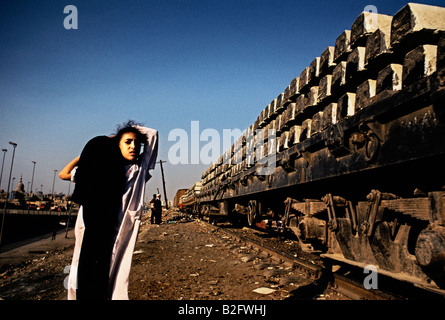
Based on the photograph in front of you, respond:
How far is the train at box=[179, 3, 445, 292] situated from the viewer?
75.5 inches

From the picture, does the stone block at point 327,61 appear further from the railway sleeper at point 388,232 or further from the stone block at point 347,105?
the railway sleeper at point 388,232

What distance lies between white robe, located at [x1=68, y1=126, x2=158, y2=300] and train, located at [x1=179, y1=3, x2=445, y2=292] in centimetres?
188

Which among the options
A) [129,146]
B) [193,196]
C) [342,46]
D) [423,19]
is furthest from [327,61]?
[193,196]

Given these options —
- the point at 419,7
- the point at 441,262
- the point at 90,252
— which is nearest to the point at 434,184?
the point at 441,262

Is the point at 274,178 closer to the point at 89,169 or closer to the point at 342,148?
the point at 342,148

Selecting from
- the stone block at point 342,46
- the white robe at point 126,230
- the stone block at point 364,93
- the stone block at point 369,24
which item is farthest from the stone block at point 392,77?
the white robe at point 126,230

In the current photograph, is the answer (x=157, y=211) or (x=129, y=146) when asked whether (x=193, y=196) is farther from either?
(x=129, y=146)

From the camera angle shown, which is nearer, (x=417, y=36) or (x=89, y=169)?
(x=89, y=169)

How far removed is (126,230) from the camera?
179 centimetres

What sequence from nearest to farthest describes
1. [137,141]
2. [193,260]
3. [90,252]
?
[90,252]
[137,141]
[193,260]

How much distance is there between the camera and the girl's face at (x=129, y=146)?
6.32 ft

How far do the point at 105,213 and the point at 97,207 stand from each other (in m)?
0.06

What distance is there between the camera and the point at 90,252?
5.44ft
